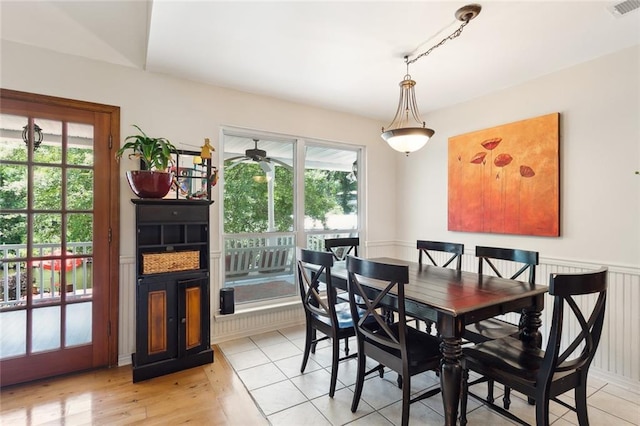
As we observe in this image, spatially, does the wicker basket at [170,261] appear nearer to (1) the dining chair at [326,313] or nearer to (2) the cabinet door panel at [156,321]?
(2) the cabinet door panel at [156,321]

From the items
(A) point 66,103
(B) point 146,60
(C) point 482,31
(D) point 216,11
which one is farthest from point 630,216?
(A) point 66,103

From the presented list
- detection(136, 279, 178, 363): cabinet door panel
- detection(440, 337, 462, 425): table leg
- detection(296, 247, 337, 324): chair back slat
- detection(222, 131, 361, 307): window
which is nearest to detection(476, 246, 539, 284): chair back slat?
detection(440, 337, 462, 425): table leg

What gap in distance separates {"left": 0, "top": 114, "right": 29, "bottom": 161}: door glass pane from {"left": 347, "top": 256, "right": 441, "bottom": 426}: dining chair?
2.61 meters

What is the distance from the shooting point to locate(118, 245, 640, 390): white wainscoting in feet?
7.84

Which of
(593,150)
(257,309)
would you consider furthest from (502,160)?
(257,309)

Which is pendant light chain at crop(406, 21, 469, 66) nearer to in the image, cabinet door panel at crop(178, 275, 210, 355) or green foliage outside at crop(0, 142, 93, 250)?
cabinet door panel at crop(178, 275, 210, 355)

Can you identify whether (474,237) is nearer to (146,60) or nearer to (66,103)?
(146,60)

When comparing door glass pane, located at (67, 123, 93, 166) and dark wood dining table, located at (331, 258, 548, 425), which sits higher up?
door glass pane, located at (67, 123, 93, 166)

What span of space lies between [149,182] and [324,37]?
173cm

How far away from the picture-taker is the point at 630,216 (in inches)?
95.1

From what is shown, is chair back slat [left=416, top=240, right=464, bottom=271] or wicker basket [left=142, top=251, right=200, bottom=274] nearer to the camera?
wicker basket [left=142, top=251, right=200, bottom=274]

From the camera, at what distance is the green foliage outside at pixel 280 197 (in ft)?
11.1

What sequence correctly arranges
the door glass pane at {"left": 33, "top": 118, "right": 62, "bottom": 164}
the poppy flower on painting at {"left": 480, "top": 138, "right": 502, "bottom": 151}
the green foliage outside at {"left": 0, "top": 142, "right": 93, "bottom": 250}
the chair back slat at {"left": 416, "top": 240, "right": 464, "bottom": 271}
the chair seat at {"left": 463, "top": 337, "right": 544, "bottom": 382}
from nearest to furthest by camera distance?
A: the chair seat at {"left": 463, "top": 337, "right": 544, "bottom": 382} → the green foliage outside at {"left": 0, "top": 142, "right": 93, "bottom": 250} → the door glass pane at {"left": 33, "top": 118, "right": 62, "bottom": 164} → the chair back slat at {"left": 416, "top": 240, "right": 464, "bottom": 271} → the poppy flower on painting at {"left": 480, "top": 138, "right": 502, "bottom": 151}

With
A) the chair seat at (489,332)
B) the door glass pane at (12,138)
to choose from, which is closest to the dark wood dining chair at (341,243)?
the chair seat at (489,332)
